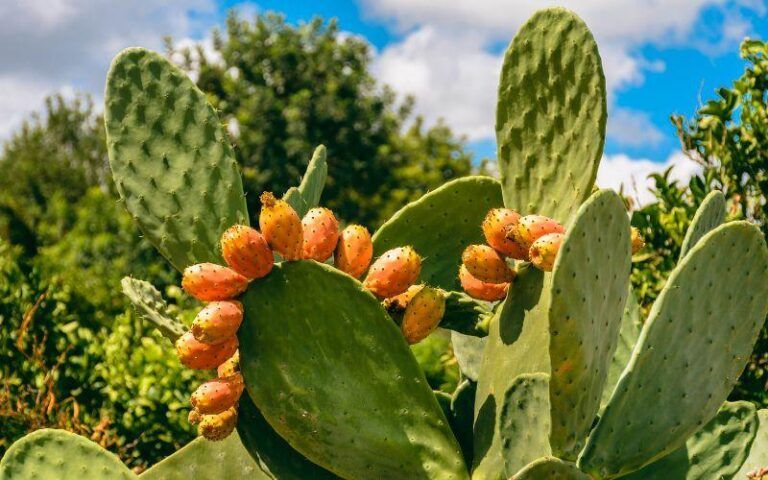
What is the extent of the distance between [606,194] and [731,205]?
9.20 feet

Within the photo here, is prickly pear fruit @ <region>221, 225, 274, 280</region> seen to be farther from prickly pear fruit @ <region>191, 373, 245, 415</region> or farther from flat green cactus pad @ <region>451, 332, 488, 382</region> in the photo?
flat green cactus pad @ <region>451, 332, 488, 382</region>

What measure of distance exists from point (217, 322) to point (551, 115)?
2.83 feet

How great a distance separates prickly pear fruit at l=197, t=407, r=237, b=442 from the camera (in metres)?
2.12

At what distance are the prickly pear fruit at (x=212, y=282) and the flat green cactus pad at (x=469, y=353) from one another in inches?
29.0

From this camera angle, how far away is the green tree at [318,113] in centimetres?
1930

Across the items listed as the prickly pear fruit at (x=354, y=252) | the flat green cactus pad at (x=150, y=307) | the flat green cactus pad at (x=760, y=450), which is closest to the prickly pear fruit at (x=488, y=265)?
the prickly pear fruit at (x=354, y=252)

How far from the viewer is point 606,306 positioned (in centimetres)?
181

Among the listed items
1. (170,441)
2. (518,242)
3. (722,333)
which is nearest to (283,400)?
(518,242)

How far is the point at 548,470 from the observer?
1758mm

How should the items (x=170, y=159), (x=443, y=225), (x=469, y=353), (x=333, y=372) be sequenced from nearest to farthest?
(x=333, y=372) → (x=170, y=159) → (x=443, y=225) → (x=469, y=353)

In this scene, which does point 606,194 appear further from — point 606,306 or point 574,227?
point 606,306

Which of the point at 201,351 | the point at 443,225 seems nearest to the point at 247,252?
the point at 201,351

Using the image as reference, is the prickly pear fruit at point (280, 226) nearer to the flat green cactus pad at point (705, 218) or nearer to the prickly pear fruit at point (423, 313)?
the prickly pear fruit at point (423, 313)

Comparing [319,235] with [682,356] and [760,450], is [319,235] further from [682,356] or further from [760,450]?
[760,450]
